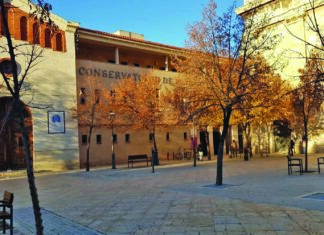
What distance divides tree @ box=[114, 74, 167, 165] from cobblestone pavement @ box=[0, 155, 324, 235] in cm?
1139

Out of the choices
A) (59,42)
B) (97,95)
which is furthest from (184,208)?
(59,42)

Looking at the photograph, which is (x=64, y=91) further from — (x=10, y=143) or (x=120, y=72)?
(x=120, y=72)

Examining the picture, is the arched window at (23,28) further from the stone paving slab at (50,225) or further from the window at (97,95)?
the stone paving slab at (50,225)

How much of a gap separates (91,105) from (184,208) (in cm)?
1808

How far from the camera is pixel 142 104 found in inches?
1093

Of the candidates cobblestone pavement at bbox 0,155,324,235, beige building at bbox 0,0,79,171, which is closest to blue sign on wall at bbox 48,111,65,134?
beige building at bbox 0,0,79,171

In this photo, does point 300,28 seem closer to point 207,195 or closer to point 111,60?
point 111,60

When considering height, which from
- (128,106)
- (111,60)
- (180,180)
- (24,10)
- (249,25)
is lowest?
(180,180)

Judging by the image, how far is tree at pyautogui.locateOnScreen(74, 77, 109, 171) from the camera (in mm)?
27203

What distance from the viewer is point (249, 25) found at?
52.6ft

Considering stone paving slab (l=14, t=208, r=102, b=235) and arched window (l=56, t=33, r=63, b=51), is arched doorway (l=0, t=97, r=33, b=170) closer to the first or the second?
arched window (l=56, t=33, r=63, b=51)

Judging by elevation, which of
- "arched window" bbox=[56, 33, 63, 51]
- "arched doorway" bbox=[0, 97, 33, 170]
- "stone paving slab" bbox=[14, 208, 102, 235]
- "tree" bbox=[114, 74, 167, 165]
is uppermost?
"arched window" bbox=[56, 33, 63, 51]

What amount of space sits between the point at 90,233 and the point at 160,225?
58.9 inches

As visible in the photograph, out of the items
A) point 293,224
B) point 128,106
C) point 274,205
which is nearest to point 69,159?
point 128,106
